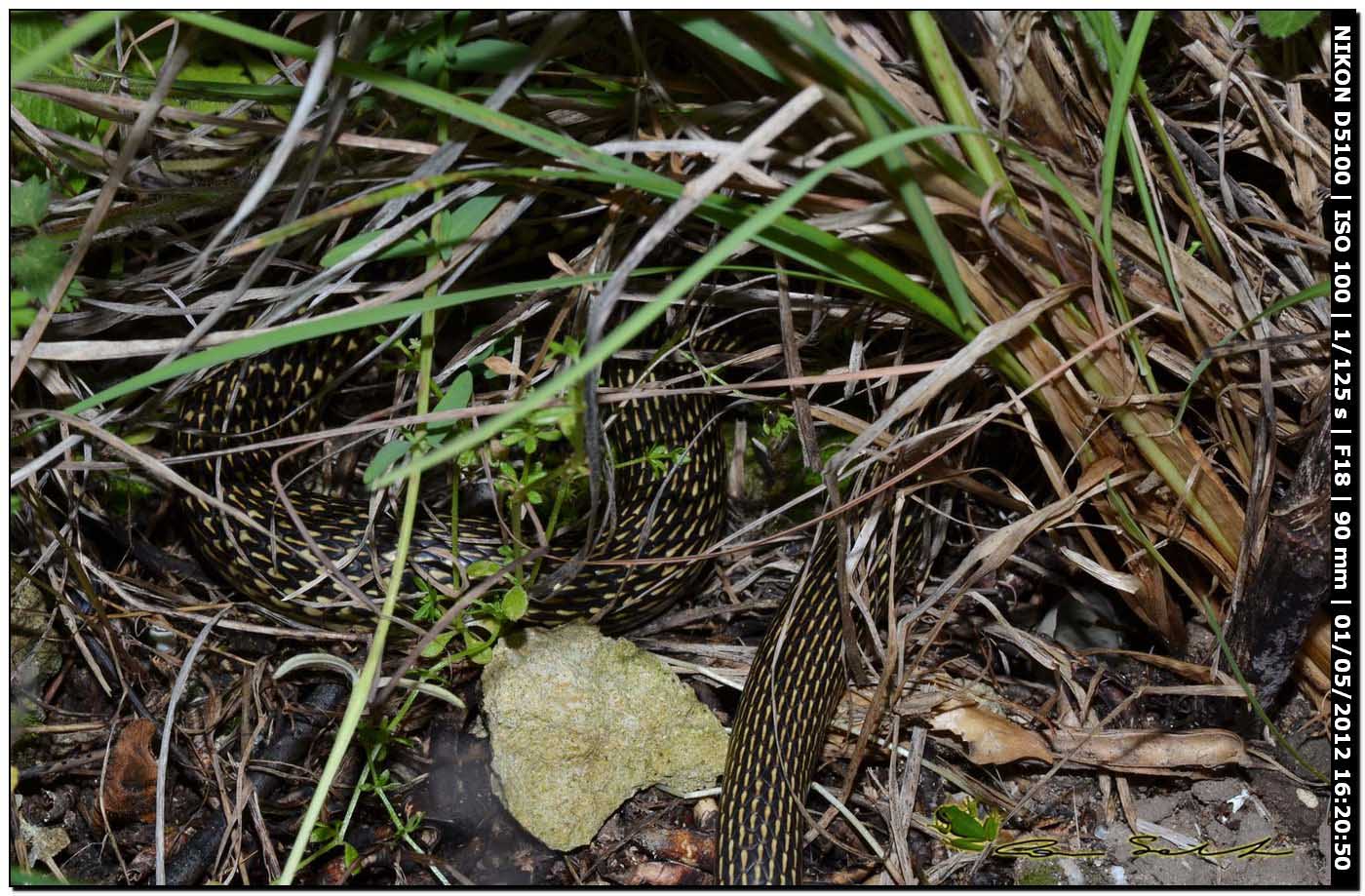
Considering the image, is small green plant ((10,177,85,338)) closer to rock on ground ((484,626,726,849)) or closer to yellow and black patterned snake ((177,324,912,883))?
yellow and black patterned snake ((177,324,912,883))

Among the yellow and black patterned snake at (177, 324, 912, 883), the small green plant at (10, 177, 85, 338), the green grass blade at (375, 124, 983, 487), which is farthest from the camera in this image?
the yellow and black patterned snake at (177, 324, 912, 883)

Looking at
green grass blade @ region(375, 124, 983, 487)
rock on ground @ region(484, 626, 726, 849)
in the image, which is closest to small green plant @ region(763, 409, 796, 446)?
rock on ground @ region(484, 626, 726, 849)

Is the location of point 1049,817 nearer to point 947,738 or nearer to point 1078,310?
point 947,738

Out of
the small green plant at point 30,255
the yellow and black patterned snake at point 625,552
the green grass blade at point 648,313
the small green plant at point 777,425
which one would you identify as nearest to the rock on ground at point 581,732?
the yellow and black patterned snake at point 625,552

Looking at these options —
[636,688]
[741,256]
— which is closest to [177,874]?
Result: [636,688]

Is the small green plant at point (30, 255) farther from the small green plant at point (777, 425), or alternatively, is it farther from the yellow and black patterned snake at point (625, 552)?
the small green plant at point (777, 425)

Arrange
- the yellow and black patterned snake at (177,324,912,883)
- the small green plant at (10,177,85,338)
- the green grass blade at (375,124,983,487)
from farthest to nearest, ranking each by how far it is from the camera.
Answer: the yellow and black patterned snake at (177,324,912,883) → the small green plant at (10,177,85,338) → the green grass blade at (375,124,983,487)

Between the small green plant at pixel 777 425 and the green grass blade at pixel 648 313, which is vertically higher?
the green grass blade at pixel 648 313

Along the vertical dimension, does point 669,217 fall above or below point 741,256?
above

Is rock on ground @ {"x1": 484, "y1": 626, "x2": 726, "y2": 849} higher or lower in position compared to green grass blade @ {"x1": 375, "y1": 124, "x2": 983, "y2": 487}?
lower
